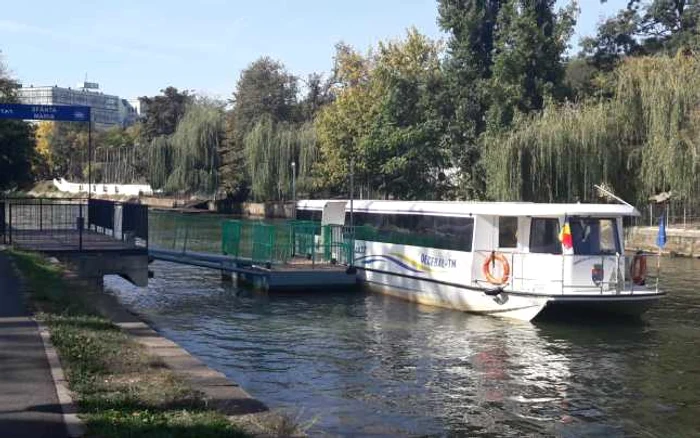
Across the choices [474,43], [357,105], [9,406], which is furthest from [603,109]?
[9,406]

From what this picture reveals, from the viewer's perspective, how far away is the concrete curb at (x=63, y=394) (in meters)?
7.60

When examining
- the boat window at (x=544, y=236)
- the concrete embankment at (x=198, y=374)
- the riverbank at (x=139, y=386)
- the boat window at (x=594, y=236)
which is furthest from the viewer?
the boat window at (x=544, y=236)

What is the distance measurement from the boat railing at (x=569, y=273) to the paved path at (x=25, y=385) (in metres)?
12.1

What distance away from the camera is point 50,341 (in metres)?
11.7

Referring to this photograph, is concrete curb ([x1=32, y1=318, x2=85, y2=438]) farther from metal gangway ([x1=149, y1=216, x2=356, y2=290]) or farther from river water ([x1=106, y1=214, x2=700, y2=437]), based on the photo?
metal gangway ([x1=149, y1=216, x2=356, y2=290])

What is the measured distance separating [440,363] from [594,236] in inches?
258

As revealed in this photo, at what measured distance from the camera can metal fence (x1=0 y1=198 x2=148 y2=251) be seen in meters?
24.2

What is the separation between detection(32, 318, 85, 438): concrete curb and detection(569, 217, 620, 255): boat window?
13.0 meters

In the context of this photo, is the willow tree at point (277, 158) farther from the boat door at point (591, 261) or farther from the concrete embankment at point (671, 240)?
the boat door at point (591, 261)

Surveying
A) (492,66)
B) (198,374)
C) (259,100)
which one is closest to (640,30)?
(492,66)

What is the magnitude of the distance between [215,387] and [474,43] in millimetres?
45650

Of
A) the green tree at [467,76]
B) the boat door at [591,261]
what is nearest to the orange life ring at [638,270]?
the boat door at [591,261]

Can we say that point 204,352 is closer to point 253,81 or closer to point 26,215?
point 26,215

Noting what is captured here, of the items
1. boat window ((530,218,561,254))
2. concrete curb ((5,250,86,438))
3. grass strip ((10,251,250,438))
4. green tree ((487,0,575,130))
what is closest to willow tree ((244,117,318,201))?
green tree ((487,0,575,130))
